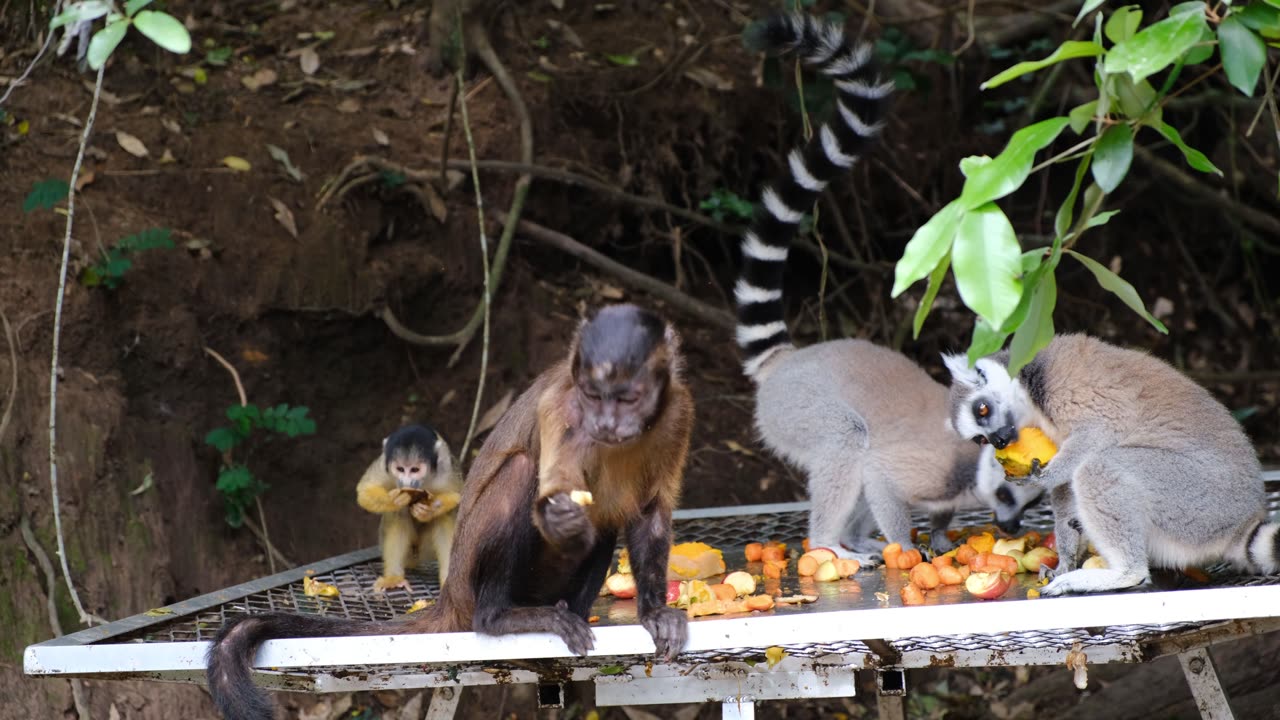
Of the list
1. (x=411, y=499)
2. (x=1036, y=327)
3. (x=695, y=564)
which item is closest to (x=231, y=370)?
(x=411, y=499)

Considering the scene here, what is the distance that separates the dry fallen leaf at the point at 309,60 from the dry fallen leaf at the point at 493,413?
2500 mm

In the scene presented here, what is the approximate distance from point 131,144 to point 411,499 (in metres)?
3.41

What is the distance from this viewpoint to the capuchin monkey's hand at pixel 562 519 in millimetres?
3539

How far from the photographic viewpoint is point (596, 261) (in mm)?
7973

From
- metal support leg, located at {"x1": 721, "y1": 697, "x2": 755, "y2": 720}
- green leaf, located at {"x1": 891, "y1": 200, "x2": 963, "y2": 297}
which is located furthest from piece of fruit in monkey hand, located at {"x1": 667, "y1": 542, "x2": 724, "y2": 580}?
green leaf, located at {"x1": 891, "y1": 200, "x2": 963, "y2": 297}

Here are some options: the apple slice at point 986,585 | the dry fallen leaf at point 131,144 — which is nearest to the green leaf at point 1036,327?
the apple slice at point 986,585

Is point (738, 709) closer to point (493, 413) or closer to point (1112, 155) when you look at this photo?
point (1112, 155)

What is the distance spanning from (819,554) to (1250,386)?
19.1 ft

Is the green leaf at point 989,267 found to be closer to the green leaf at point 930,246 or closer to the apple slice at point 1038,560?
the green leaf at point 930,246

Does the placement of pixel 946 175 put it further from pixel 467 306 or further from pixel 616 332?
→ pixel 616 332

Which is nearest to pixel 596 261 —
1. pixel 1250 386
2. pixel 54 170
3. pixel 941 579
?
pixel 54 170

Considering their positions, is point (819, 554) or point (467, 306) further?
point (467, 306)

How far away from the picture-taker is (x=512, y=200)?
8078 mm

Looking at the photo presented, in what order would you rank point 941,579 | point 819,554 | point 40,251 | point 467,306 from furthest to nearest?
point 467,306, point 40,251, point 819,554, point 941,579
